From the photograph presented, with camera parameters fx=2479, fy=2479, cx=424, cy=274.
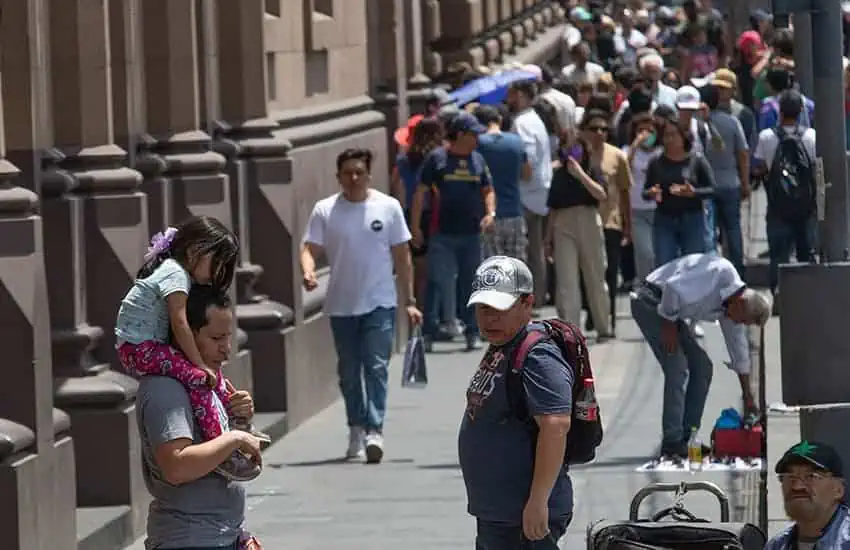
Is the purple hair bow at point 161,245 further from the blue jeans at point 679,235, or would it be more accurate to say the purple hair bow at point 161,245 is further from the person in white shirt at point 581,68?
the person in white shirt at point 581,68

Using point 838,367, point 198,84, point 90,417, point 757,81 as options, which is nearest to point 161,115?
point 198,84

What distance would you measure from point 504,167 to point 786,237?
244 cm

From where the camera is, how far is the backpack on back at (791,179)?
779 inches

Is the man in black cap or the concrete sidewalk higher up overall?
the man in black cap

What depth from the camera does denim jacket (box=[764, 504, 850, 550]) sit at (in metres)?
7.51

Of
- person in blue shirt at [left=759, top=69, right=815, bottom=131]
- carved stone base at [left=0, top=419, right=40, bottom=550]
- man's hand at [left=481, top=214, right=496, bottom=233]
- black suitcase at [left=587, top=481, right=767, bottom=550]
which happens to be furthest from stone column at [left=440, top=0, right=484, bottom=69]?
black suitcase at [left=587, top=481, right=767, bottom=550]

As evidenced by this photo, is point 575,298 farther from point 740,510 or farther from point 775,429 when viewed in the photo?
point 740,510

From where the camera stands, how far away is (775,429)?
14516 millimetres

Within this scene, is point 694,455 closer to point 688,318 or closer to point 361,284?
point 688,318

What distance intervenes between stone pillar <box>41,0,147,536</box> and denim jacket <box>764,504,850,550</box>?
15.6 ft

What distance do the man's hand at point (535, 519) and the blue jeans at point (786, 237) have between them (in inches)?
505

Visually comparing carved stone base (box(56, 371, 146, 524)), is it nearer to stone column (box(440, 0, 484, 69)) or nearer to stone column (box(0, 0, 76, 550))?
stone column (box(0, 0, 76, 550))

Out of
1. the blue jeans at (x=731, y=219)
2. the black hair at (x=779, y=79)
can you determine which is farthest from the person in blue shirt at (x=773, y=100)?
the blue jeans at (x=731, y=219)

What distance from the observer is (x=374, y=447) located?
14133 millimetres
